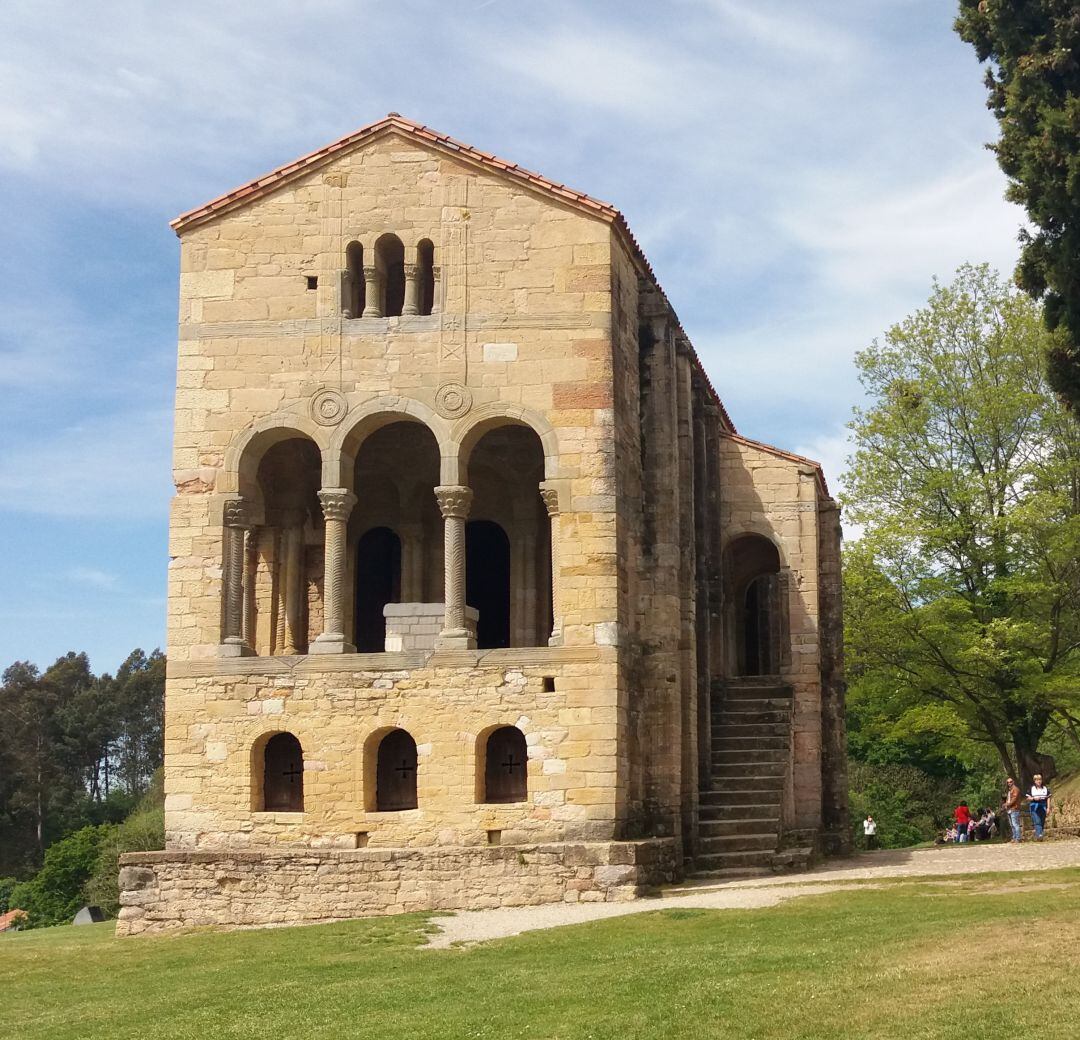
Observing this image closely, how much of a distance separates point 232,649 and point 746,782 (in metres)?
9.21

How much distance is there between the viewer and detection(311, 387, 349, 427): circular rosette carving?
22750mm

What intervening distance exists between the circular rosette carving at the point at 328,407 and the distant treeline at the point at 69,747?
56.7 meters

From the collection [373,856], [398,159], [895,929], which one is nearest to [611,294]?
[398,159]

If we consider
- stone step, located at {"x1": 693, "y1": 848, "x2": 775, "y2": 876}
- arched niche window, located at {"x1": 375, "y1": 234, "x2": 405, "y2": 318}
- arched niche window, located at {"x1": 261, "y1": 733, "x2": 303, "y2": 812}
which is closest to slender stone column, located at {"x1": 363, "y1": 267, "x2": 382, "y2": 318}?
arched niche window, located at {"x1": 375, "y1": 234, "x2": 405, "y2": 318}

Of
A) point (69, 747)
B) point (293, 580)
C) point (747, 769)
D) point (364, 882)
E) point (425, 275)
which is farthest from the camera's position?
point (69, 747)

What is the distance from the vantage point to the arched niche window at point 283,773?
22562 mm

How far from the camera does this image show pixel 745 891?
66.3 feet

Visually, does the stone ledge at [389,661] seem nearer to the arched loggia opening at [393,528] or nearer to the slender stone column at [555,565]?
the slender stone column at [555,565]

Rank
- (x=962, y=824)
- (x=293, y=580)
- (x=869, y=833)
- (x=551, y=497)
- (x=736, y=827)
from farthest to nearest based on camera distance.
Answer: (x=869, y=833)
(x=962, y=824)
(x=293, y=580)
(x=736, y=827)
(x=551, y=497)

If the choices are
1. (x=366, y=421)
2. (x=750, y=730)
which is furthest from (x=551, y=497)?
(x=750, y=730)

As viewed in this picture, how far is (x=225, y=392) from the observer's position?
75.7 ft

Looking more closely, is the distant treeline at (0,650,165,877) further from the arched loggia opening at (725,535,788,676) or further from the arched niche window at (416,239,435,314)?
the arched niche window at (416,239,435,314)

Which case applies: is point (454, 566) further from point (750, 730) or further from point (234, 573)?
point (750, 730)

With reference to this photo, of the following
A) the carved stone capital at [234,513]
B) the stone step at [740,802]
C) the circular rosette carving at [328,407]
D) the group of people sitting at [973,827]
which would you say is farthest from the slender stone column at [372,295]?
the group of people sitting at [973,827]
